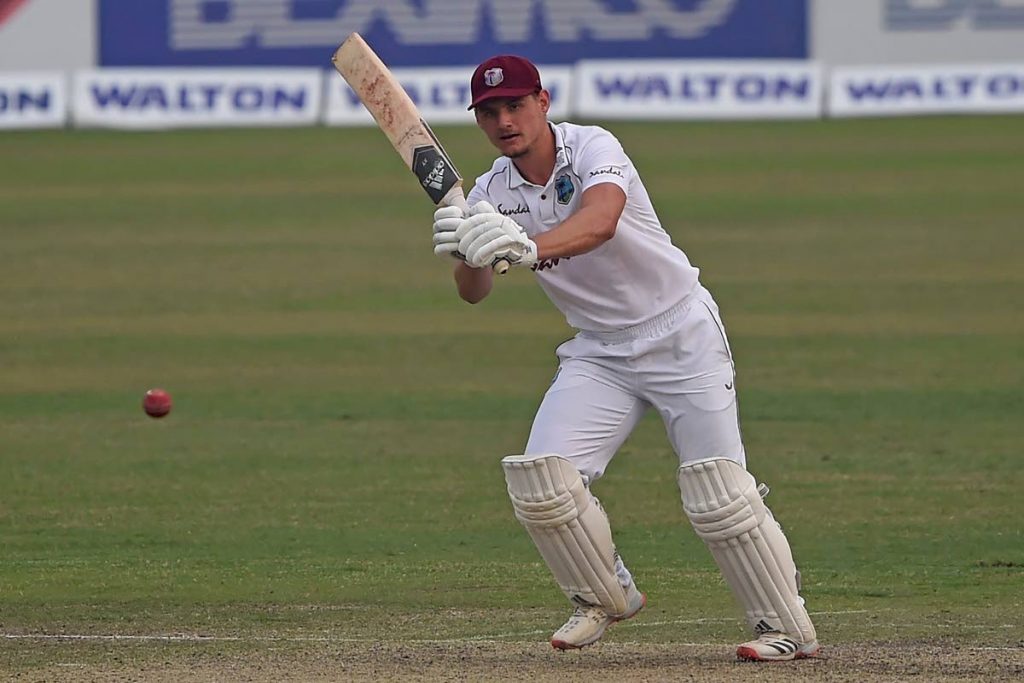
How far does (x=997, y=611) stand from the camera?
A: 6812 mm

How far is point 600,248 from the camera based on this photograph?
5.80 meters

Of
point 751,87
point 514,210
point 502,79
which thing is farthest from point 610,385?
point 751,87

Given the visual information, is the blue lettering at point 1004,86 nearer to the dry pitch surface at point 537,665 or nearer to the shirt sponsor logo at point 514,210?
→ the dry pitch surface at point 537,665

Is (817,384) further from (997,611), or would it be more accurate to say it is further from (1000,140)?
(1000,140)

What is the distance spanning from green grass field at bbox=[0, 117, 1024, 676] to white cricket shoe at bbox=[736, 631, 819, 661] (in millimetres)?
285

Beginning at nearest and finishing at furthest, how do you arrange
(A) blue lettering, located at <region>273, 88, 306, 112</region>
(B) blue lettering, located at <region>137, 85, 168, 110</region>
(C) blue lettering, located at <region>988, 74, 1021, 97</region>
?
(C) blue lettering, located at <region>988, 74, 1021, 97</region> → (B) blue lettering, located at <region>137, 85, 168, 110</region> → (A) blue lettering, located at <region>273, 88, 306, 112</region>

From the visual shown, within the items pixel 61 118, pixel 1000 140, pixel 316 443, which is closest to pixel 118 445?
pixel 316 443

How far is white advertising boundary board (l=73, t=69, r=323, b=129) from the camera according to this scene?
29.0 m

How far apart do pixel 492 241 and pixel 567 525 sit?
0.97 m

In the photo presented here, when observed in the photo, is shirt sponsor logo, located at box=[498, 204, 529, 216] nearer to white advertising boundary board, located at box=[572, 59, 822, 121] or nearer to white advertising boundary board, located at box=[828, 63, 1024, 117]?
Result: white advertising boundary board, located at box=[572, 59, 822, 121]

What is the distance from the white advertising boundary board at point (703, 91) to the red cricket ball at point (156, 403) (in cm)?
1781

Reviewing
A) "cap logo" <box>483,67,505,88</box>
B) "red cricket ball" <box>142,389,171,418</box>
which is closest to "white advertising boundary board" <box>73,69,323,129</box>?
"red cricket ball" <box>142,389,171,418</box>

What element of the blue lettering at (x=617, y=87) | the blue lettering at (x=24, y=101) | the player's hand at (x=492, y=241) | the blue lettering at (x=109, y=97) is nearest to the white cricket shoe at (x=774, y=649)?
the player's hand at (x=492, y=241)

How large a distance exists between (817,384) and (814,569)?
4327 millimetres
